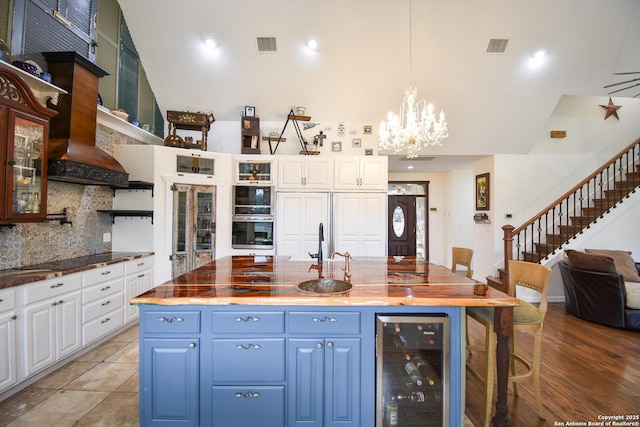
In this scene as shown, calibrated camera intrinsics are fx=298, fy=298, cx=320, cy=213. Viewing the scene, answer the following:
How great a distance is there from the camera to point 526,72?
4.59 metres

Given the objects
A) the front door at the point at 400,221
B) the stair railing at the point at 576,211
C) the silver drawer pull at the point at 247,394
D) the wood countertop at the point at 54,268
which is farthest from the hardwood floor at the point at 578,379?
the front door at the point at 400,221

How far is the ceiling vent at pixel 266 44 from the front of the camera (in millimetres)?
4340

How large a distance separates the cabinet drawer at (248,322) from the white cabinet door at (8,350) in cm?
174

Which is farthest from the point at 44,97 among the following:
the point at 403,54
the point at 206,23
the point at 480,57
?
the point at 480,57

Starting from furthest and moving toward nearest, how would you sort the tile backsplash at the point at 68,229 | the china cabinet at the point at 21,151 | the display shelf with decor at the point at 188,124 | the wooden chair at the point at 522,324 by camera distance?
the display shelf with decor at the point at 188,124, the tile backsplash at the point at 68,229, the china cabinet at the point at 21,151, the wooden chair at the point at 522,324

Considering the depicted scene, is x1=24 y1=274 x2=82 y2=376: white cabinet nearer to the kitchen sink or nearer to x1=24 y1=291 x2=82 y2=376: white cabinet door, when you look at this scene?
x1=24 y1=291 x2=82 y2=376: white cabinet door

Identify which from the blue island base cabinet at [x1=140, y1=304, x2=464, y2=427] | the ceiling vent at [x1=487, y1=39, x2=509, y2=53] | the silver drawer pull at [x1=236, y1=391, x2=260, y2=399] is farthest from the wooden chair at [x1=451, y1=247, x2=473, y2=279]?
the ceiling vent at [x1=487, y1=39, x2=509, y2=53]

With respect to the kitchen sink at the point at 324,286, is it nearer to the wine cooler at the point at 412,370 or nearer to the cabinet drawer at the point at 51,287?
the wine cooler at the point at 412,370

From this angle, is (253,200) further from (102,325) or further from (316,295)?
(316,295)

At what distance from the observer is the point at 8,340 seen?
220 cm

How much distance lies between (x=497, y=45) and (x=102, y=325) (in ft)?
20.2

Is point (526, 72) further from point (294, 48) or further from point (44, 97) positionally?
point (44, 97)

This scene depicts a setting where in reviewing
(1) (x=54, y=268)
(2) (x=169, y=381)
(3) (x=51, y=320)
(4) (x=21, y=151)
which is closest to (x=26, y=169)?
(4) (x=21, y=151)

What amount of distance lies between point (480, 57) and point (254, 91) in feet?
11.6
